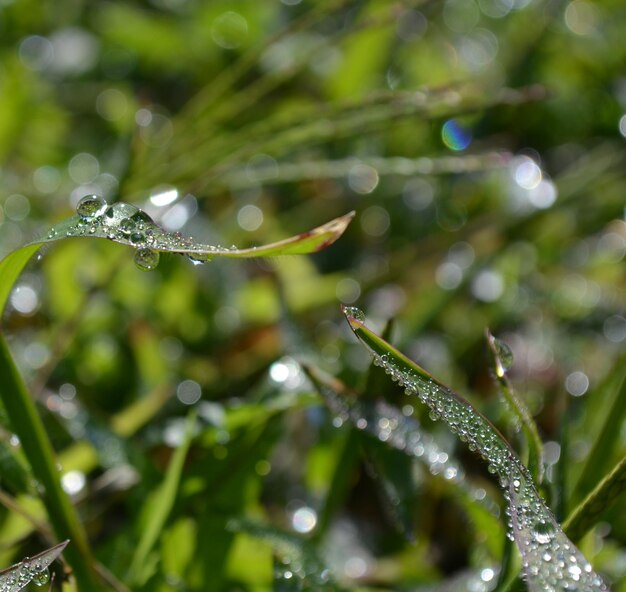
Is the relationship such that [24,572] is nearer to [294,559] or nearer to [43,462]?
[43,462]

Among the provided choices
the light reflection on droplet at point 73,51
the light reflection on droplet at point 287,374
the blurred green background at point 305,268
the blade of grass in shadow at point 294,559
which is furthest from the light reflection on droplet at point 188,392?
the light reflection on droplet at point 73,51

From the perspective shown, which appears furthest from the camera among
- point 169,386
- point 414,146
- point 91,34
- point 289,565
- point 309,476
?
point 91,34

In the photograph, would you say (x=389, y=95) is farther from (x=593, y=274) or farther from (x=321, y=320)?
(x=593, y=274)

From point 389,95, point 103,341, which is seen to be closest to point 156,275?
point 103,341

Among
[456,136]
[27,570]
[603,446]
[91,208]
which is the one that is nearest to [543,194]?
[456,136]

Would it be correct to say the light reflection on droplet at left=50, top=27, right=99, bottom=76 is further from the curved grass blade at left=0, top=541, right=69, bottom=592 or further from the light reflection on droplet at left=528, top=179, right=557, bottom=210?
the curved grass blade at left=0, top=541, right=69, bottom=592

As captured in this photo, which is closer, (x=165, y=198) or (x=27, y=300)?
(x=165, y=198)

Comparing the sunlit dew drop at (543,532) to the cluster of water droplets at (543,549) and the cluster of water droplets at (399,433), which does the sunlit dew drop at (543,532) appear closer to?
the cluster of water droplets at (543,549)
